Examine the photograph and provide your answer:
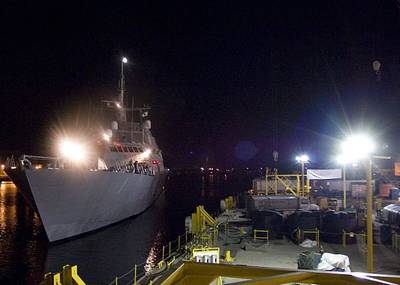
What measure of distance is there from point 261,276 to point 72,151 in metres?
33.7

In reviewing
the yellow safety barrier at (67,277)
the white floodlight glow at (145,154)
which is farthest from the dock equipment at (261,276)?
the white floodlight glow at (145,154)

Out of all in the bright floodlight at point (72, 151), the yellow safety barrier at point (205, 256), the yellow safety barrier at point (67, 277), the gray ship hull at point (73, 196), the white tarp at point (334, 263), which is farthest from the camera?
the bright floodlight at point (72, 151)

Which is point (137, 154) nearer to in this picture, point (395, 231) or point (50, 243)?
point (50, 243)

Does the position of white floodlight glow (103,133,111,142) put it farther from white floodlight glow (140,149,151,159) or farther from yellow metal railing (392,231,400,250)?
yellow metal railing (392,231,400,250)

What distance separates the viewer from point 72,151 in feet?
117

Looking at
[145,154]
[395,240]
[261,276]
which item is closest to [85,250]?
[395,240]

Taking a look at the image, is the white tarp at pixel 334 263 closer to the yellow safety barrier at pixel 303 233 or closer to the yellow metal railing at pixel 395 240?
the yellow safety barrier at pixel 303 233

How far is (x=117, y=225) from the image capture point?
35938 millimetres

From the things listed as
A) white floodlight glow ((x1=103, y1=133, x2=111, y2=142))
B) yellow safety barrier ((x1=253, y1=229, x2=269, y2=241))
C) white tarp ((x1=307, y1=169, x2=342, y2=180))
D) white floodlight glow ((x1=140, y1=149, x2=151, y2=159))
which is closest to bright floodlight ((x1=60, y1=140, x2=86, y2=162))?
white floodlight glow ((x1=103, y1=133, x2=111, y2=142))

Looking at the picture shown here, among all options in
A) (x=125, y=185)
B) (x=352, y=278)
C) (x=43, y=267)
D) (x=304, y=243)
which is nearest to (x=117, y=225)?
(x=125, y=185)

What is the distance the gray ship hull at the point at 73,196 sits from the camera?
82.7 ft

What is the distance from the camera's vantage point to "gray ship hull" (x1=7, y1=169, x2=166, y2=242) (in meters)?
25.2

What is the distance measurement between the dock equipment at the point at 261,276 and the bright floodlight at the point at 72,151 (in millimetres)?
29962

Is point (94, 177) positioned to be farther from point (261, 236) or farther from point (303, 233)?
point (303, 233)
